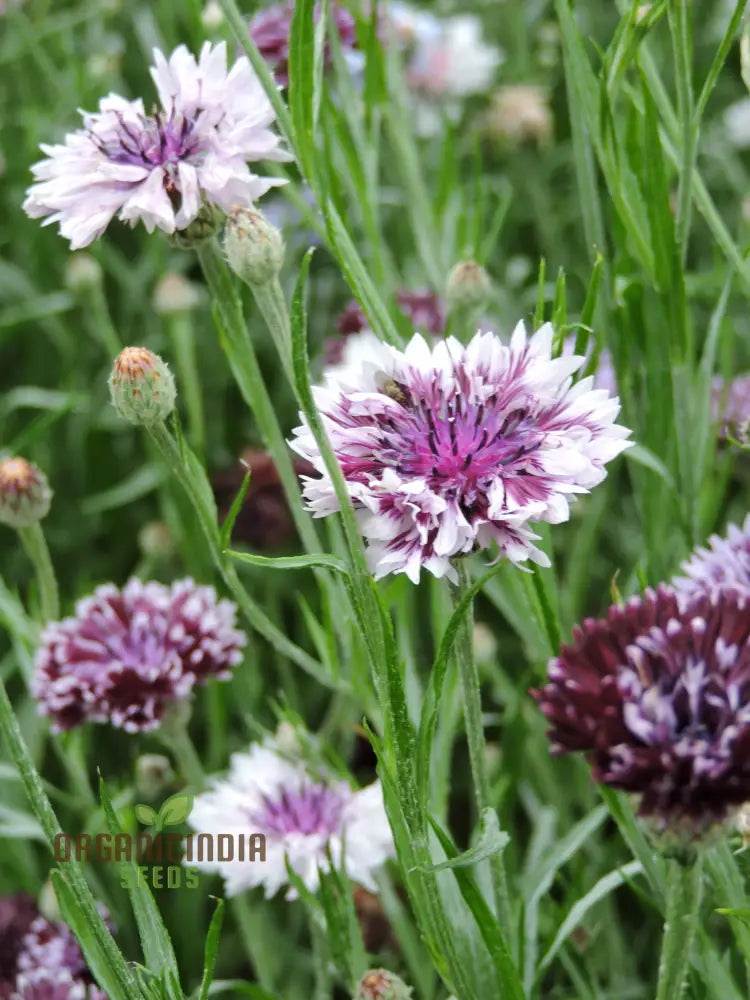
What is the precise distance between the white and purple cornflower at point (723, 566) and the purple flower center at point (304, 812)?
264 mm

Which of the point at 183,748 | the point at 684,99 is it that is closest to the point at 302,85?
the point at 684,99

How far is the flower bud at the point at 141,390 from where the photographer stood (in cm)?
59

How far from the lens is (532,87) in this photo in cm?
147

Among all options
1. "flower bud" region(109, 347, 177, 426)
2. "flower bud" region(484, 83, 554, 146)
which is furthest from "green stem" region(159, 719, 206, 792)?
"flower bud" region(484, 83, 554, 146)

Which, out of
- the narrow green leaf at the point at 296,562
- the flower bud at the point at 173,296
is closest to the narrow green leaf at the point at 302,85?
the narrow green leaf at the point at 296,562

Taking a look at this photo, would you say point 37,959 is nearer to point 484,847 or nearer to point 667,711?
point 484,847

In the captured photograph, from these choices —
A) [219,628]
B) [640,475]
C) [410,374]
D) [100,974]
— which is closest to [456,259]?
[640,475]

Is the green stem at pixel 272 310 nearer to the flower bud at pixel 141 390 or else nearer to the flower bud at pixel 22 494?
the flower bud at pixel 141 390

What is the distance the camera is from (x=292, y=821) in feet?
2.45

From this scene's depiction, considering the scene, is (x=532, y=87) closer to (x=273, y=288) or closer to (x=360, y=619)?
(x=273, y=288)

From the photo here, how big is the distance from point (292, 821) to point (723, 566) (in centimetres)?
31

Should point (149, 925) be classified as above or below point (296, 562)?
below

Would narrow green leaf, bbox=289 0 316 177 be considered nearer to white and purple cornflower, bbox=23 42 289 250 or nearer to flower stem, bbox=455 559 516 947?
white and purple cornflower, bbox=23 42 289 250

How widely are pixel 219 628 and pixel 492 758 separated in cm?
28
